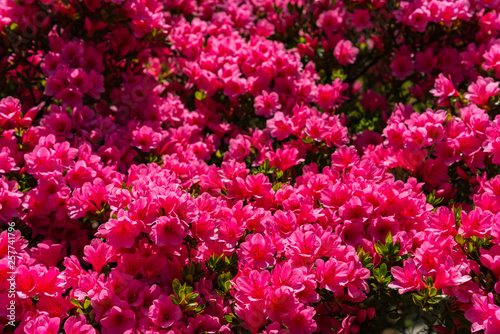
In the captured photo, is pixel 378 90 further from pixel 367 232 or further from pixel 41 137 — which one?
pixel 41 137

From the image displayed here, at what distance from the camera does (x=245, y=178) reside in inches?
98.4

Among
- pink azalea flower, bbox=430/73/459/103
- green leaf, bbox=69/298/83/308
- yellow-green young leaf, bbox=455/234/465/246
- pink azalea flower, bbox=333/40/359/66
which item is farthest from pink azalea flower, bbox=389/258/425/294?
pink azalea flower, bbox=333/40/359/66

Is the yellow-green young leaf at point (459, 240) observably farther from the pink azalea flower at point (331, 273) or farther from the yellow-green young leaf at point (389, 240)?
the pink azalea flower at point (331, 273)

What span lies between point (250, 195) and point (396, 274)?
823 millimetres

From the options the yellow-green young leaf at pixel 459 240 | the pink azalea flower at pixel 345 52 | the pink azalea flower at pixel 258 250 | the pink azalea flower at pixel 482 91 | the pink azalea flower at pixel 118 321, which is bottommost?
the pink azalea flower at pixel 118 321

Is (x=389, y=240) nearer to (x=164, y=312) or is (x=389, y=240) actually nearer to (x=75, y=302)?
(x=164, y=312)

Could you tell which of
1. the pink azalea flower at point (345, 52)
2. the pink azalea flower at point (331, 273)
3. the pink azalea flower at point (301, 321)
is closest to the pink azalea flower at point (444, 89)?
the pink azalea flower at point (345, 52)

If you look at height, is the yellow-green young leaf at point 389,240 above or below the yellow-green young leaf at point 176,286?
above

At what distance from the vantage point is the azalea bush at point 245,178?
6.03 feet

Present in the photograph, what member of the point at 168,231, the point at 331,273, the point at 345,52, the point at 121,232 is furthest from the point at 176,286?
the point at 345,52

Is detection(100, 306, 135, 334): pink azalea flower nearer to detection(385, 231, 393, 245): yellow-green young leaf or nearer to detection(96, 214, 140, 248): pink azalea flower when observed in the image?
detection(96, 214, 140, 248): pink azalea flower

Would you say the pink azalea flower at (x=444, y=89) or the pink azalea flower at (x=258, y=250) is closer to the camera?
the pink azalea flower at (x=258, y=250)

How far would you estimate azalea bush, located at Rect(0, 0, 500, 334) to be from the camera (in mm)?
1837

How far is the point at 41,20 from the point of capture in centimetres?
295
